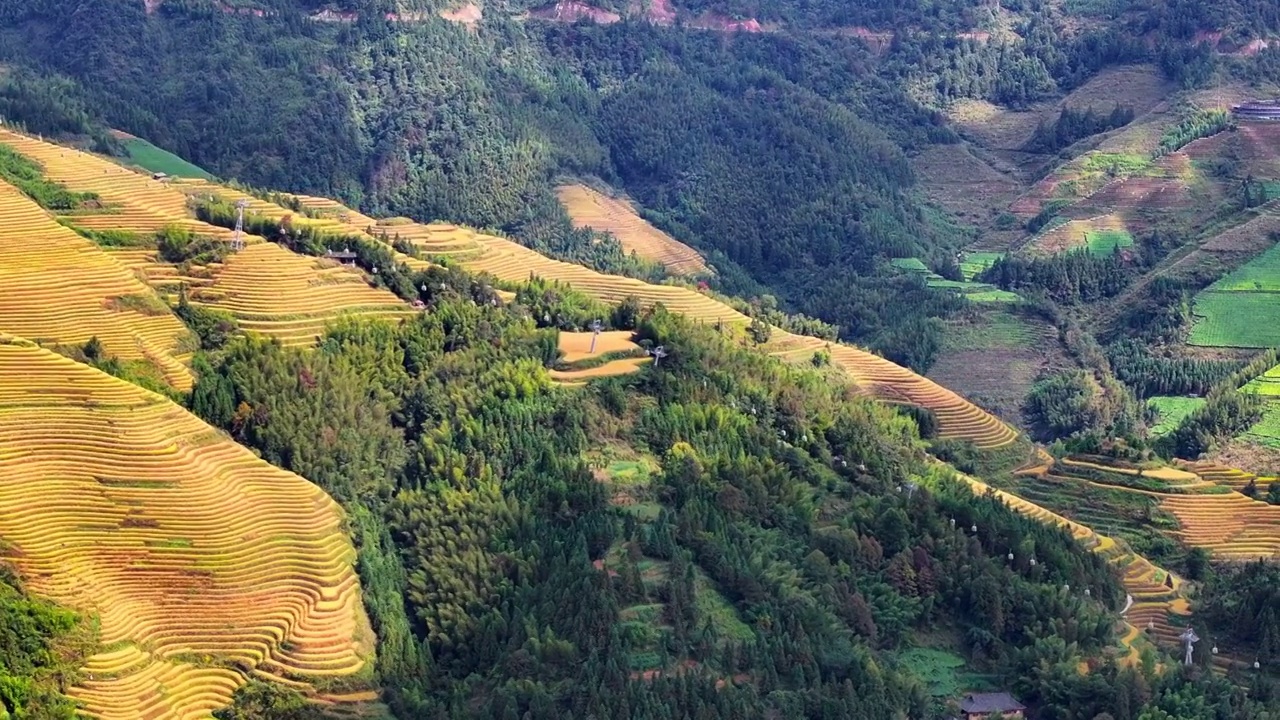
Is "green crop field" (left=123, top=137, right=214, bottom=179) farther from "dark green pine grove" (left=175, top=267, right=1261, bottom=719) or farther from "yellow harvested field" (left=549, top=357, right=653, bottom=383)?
"yellow harvested field" (left=549, top=357, right=653, bottom=383)

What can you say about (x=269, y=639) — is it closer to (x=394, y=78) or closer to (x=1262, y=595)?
(x=1262, y=595)

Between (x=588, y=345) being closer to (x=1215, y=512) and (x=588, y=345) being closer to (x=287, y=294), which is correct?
(x=287, y=294)

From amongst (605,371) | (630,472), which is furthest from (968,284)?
(630,472)

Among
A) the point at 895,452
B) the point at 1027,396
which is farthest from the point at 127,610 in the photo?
the point at 1027,396

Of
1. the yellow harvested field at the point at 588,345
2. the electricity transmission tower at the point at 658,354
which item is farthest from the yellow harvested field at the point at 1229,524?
the yellow harvested field at the point at 588,345

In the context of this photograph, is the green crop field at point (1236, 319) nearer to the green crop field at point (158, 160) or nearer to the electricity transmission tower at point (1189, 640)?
the electricity transmission tower at point (1189, 640)

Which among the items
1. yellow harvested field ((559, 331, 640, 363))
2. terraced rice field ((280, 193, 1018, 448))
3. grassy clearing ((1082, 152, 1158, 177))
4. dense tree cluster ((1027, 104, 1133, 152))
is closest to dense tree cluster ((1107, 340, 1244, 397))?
terraced rice field ((280, 193, 1018, 448))

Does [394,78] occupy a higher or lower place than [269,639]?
higher
